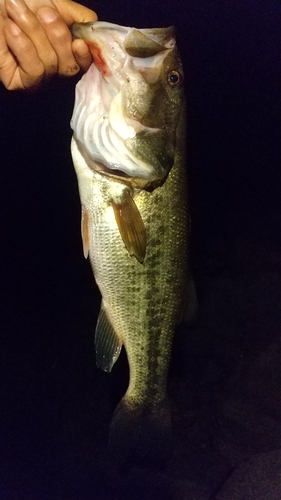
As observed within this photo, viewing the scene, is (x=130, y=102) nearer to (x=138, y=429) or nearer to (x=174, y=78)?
(x=174, y=78)

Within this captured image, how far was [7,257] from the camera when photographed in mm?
1832

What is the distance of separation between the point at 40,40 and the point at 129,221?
474 mm

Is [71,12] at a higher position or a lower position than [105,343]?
Answer: higher

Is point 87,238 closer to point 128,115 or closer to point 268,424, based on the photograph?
point 128,115

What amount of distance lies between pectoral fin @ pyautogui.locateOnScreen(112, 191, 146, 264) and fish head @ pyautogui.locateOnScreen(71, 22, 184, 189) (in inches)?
2.4

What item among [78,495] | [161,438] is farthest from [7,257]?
[78,495]

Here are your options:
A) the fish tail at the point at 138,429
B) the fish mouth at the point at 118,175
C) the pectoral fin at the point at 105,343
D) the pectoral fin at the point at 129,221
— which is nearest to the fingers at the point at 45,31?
the fish mouth at the point at 118,175

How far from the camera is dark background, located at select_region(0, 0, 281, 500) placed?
1817mm

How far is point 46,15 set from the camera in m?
0.88

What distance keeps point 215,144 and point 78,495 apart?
1811mm

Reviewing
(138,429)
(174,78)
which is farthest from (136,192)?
(138,429)

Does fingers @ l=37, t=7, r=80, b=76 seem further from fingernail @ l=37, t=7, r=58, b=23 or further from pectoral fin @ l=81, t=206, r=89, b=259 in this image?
pectoral fin @ l=81, t=206, r=89, b=259

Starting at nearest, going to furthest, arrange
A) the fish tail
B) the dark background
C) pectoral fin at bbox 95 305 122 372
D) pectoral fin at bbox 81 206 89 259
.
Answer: pectoral fin at bbox 81 206 89 259, pectoral fin at bbox 95 305 122 372, the fish tail, the dark background

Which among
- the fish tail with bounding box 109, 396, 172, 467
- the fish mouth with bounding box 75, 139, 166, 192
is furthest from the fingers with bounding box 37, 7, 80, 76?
the fish tail with bounding box 109, 396, 172, 467
